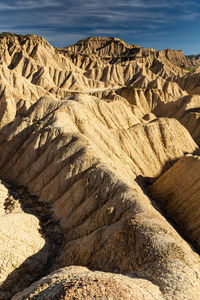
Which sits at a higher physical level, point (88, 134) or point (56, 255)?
point (88, 134)

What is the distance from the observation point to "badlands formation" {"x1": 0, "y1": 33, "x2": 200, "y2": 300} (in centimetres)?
1143

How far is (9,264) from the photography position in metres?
15.1

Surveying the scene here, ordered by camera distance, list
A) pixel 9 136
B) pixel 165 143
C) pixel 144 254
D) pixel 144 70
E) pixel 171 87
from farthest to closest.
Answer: pixel 144 70
pixel 171 87
pixel 165 143
pixel 9 136
pixel 144 254

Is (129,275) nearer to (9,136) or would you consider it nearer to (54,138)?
(54,138)

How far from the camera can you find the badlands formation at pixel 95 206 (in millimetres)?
11430

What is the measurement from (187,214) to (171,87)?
7912cm

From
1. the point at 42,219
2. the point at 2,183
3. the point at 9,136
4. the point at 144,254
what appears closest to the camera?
the point at 144,254

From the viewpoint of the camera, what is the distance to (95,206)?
19.0 metres

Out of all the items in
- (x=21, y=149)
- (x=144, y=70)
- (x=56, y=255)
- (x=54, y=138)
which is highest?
(x=144, y=70)

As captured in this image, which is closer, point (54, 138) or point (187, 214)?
point (187, 214)

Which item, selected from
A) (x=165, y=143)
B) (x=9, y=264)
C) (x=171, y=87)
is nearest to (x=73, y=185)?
(x=9, y=264)

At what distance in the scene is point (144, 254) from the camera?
13.0 meters

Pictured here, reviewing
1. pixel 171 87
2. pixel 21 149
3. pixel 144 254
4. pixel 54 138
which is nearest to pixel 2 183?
pixel 21 149

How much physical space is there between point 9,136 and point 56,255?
18.9m
